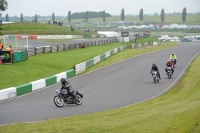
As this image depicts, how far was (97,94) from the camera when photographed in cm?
2594

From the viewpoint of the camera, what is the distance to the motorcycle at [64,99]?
21156 millimetres

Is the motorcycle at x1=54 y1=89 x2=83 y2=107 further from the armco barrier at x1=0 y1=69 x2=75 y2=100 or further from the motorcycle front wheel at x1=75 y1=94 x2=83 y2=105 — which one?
the armco barrier at x1=0 y1=69 x2=75 y2=100

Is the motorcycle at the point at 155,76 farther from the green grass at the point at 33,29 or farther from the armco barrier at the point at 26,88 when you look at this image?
the green grass at the point at 33,29

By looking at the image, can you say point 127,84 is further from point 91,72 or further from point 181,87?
Answer: point 91,72

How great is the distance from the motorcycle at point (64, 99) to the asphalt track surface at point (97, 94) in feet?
0.96

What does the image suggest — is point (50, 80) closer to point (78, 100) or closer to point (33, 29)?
point (78, 100)

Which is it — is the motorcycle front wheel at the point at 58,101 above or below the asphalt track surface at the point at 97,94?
above

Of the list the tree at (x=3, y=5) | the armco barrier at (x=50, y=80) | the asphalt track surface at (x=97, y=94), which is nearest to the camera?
the asphalt track surface at (x=97, y=94)

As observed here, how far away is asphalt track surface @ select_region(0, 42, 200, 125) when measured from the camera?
749 inches

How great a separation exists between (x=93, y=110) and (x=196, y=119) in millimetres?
6777

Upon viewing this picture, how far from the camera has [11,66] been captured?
3575 cm

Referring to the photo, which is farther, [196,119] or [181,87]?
[181,87]

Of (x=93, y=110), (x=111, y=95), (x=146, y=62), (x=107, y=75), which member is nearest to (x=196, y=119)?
(x=93, y=110)

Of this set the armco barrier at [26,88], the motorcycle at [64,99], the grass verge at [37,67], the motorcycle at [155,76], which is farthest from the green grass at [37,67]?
the motorcycle at [155,76]
